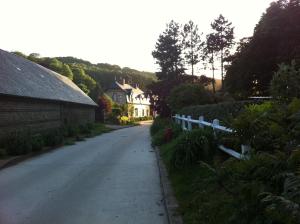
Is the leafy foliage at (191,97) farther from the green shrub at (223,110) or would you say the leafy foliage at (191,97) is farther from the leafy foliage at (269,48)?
the green shrub at (223,110)

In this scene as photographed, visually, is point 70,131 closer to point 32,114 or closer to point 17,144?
point 32,114

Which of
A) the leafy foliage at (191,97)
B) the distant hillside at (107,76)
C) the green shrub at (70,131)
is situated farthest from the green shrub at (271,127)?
the distant hillside at (107,76)

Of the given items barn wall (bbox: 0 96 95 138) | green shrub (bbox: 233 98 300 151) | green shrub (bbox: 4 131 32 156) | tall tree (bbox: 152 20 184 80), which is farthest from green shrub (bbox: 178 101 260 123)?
tall tree (bbox: 152 20 184 80)

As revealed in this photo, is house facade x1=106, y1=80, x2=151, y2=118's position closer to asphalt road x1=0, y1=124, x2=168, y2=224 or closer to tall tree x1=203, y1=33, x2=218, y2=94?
tall tree x1=203, y1=33, x2=218, y2=94

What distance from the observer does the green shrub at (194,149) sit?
10539 mm

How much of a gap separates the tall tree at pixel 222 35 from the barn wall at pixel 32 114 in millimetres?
25945

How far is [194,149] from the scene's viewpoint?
34.7 ft

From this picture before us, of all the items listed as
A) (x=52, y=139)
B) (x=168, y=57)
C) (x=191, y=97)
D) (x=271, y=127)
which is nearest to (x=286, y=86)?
(x=271, y=127)

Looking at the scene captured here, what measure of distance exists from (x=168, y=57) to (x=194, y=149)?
41263 millimetres

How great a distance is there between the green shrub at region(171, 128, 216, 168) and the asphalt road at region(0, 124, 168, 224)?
2.67 ft

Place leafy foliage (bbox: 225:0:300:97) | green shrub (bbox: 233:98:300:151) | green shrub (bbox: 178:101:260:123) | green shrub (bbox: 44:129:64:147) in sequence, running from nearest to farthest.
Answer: green shrub (bbox: 233:98:300:151) < green shrub (bbox: 178:101:260:123) < green shrub (bbox: 44:129:64:147) < leafy foliage (bbox: 225:0:300:97)

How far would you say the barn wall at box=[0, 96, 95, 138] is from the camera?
819 inches

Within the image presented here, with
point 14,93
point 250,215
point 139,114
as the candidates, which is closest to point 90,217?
point 250,215

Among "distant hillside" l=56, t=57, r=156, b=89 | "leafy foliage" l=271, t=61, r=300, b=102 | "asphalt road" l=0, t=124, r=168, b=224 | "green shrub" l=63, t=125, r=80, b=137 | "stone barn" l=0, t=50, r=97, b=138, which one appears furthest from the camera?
"distant hillside" l=56, t=57, r=156, b=89
